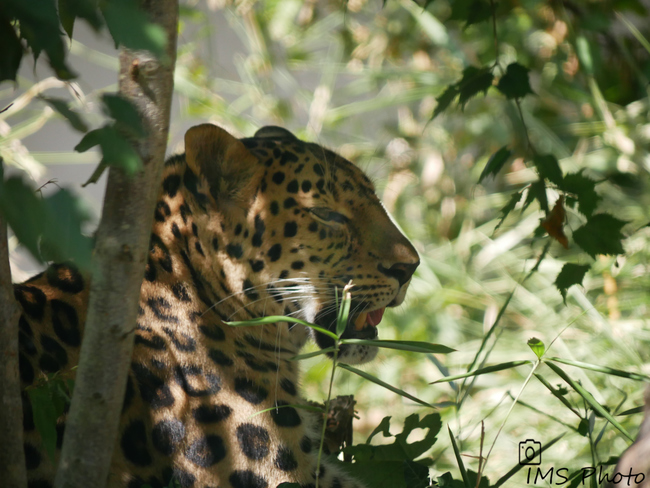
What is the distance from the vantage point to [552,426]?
11.4ft

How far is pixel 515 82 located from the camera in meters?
1.93

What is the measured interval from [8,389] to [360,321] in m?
1.23

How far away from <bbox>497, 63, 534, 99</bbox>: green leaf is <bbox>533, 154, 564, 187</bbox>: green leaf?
20 cm

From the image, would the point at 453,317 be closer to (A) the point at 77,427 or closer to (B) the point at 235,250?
(B) the point at 235,250

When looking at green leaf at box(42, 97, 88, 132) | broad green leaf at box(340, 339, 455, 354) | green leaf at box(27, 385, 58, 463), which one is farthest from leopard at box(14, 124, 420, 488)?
green leaf at box(42, 97, 88, 132)

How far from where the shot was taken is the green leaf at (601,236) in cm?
181

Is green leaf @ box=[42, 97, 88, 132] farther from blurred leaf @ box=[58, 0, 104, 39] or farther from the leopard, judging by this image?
the leopard

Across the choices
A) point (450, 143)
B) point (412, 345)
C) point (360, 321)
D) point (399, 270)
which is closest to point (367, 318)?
point (360, 321)

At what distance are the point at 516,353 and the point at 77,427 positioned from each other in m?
3.13

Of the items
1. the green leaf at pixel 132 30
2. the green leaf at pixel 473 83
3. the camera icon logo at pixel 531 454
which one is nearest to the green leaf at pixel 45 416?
the green leaf at pixel 132 30

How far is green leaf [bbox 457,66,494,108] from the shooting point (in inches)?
78.0

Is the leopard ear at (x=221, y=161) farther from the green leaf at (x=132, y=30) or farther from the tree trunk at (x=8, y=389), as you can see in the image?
the green leaf at (x=132, y=30)

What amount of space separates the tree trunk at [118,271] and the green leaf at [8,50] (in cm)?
18

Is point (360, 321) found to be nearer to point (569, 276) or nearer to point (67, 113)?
point (569, 276)
